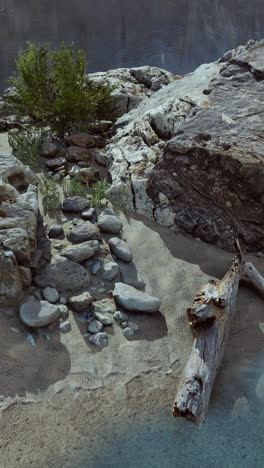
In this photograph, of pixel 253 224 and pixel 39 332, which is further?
pixel 253 224

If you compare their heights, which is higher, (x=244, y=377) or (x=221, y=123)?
(x=221, y=123)

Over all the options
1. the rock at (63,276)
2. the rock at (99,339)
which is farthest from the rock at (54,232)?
the rock at (99,339)

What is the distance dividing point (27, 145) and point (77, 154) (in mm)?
831

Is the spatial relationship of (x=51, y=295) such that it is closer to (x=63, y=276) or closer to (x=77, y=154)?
(x=63, y=276)

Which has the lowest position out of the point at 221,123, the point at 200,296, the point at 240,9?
the point at 240,9

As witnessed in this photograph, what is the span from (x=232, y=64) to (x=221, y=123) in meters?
1.73

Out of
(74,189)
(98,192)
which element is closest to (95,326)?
(98,192)

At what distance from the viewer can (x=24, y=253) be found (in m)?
4.76

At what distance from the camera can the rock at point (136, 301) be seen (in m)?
4.78

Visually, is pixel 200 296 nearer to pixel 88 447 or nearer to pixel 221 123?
pixel 88 447

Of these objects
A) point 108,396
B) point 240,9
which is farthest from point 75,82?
point 240,9

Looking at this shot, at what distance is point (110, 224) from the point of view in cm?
583

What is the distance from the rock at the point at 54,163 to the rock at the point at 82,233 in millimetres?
1762

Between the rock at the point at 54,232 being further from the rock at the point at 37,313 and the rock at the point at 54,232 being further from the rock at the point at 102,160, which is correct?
the rock at the point at 102,160
